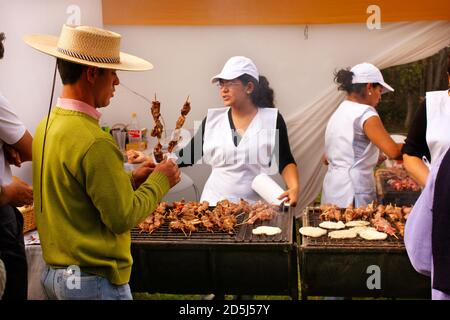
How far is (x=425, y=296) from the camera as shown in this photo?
318 cm

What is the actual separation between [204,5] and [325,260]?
197 centimetres

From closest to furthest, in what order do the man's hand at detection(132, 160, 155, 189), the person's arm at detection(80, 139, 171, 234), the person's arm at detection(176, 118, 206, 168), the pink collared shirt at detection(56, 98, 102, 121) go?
the person's arm at detection(80, 139, 171, 234) → the pink collared shirt at detection(56, 98, 102, 121) → the man's hand at detection(132, 160, 155, 189) → the person's arm at detection(176, 118, 206, 168)

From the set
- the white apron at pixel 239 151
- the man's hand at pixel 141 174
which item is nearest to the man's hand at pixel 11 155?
the man's hand at pixel 141 174

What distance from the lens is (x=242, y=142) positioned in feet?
13.5

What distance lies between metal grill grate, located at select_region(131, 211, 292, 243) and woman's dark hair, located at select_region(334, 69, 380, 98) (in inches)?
44.0

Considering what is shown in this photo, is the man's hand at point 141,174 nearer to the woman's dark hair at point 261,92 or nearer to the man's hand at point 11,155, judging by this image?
the man's hand at point 11,155

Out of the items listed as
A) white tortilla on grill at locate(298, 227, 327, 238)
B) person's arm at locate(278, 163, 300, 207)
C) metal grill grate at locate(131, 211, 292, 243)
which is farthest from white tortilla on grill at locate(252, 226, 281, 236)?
person's arm at locate(278, 163, 300, 207)

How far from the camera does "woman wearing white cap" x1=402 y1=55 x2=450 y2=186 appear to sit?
347 cm

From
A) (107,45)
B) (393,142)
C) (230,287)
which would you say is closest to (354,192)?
(393,142)

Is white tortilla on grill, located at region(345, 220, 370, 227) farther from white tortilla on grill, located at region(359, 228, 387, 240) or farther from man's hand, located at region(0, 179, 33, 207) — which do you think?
man's hand, located at region(0, 179, 33, 207)

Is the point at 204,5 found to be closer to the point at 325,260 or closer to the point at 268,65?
the point at 268,65

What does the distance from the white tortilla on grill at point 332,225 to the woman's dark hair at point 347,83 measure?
1.06 meters

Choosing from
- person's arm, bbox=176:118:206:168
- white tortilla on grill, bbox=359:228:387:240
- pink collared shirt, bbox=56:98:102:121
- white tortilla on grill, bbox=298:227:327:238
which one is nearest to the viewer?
pink collared shirt, bbox=56:98:102:121

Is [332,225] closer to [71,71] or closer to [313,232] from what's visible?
[313,232]
